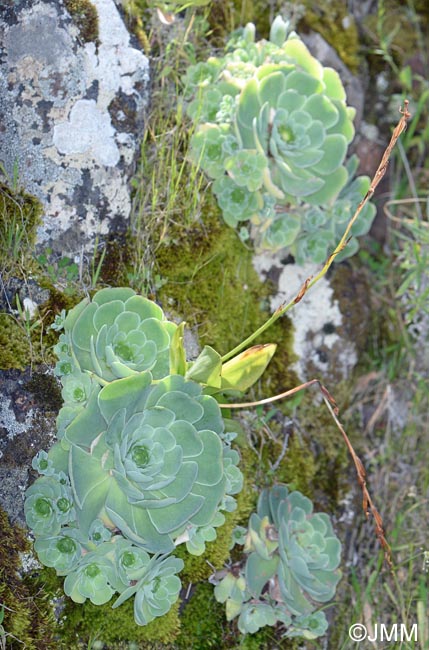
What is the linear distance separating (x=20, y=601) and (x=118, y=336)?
78 centimetres

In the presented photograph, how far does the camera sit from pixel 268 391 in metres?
2.41

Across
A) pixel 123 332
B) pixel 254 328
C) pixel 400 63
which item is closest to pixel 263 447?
pixel 254 328

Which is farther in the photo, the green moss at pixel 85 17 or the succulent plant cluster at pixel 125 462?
the green moss at pixel 85 17

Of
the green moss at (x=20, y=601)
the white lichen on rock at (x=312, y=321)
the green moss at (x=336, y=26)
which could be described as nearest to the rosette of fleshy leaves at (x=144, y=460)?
the green moss at (x=20, y=601)

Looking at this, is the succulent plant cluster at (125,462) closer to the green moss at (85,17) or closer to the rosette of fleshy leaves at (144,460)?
the rosette of fleshy leaves at (144,460)

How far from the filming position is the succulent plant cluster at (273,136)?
222 cm

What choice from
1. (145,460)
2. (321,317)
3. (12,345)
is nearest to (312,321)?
(321,317)

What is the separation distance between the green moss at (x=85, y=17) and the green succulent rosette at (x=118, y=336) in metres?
0.90

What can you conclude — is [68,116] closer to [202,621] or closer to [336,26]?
[336,26]

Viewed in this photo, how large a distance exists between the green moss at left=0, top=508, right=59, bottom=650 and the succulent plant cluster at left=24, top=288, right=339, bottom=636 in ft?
0.26

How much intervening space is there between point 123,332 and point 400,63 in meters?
2.01

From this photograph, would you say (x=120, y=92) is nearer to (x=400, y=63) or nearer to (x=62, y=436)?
(x=62, y=436)

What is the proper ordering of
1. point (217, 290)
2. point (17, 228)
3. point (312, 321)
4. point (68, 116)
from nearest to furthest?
1. point (17, 228)
2. point (68, 116)
3. point (217, 290)
4. point (312, 321)

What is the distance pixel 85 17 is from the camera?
2.15 m
